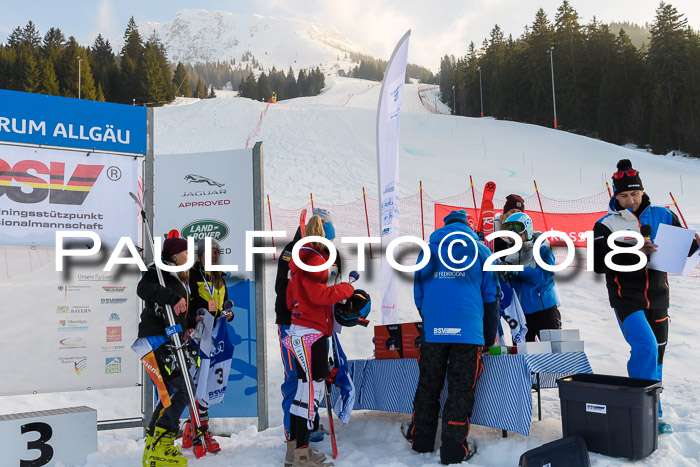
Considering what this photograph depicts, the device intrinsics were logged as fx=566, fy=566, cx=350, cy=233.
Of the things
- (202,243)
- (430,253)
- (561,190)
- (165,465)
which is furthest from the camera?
(561,190)

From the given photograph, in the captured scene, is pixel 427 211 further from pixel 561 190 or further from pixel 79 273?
pixel 79 273

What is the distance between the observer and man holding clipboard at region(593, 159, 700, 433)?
3.96 m

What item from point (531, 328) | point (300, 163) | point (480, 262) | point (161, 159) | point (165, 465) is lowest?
point (165, 465)

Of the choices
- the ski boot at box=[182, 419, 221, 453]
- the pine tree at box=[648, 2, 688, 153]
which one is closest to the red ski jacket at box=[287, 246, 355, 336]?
the ski boot at box=[182, 419, 221, 453]

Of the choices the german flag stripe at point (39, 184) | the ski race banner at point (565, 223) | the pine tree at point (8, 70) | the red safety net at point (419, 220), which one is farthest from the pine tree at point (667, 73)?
the pine tree at point (8, 70)

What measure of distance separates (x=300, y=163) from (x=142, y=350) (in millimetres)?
19428

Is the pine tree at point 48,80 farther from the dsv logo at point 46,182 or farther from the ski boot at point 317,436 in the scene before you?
the ski boot at point 317,436

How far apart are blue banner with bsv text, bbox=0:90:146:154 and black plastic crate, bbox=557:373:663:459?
416cm

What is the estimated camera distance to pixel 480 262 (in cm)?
401

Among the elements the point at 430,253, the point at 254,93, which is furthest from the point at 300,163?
the point at 254,93

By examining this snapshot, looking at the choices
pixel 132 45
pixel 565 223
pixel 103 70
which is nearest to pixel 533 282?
pixel 565 223

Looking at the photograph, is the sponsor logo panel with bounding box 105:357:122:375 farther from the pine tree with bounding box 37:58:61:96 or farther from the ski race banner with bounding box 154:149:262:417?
the pine tree with bounding box 37:58:61:96

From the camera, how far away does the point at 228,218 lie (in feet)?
18.2

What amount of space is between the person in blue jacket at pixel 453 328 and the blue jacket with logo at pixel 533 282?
77cm
